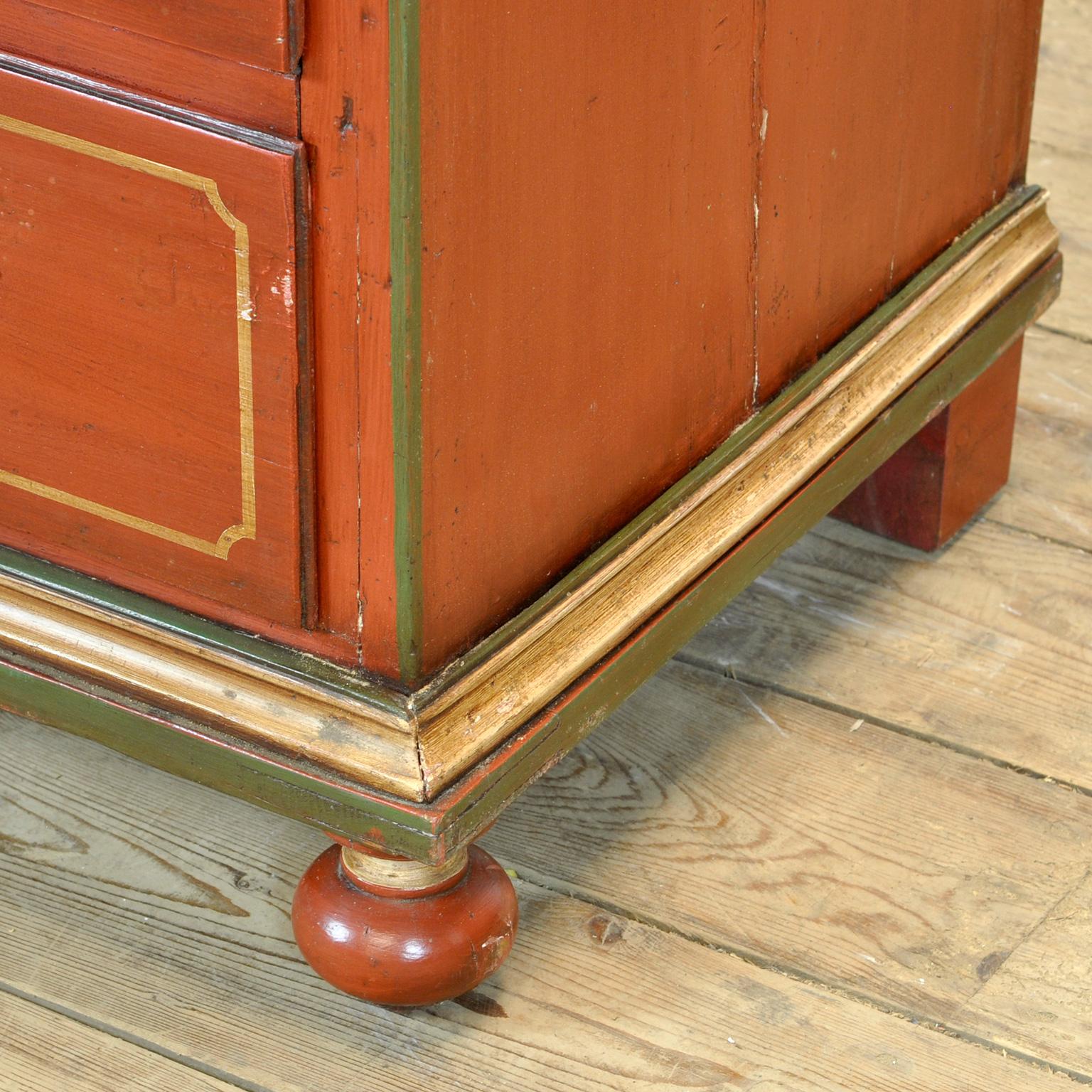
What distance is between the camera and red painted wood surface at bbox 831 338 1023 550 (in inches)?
61.9

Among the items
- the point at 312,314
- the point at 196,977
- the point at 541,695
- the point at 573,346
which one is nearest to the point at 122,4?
the point at 312,314

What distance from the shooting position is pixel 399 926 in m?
1.12

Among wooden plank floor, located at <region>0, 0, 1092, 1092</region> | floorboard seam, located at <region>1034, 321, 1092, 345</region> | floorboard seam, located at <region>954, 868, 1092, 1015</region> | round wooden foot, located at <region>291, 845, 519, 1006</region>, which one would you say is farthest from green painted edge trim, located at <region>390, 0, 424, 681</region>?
floorboard seam, located at <region>1034, 321, 1092, 345</region>

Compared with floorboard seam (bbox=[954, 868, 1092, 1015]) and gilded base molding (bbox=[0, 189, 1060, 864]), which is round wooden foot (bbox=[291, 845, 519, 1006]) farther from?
floorboard seam (bbox=[954, 868, 1092, 1015])

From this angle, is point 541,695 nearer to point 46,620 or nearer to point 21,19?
point 46,620

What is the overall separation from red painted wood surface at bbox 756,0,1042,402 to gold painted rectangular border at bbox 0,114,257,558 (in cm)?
36

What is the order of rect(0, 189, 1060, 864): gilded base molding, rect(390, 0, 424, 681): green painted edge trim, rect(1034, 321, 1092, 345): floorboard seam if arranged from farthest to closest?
rect(1034, 321, 1092, 345): floorboard seam, rect(0, 189, 1060, 864): gilded base molding, rect(390, 0, 424, 681): green painted edge trim

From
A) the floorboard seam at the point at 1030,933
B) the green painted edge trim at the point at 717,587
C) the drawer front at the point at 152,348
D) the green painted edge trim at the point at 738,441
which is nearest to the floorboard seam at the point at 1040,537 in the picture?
the green painted edge trim at the point at 717,587

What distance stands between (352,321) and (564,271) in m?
0.14

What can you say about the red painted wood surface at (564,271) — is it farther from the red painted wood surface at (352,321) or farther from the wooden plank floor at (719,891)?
the wooden plank floor at (719,891)

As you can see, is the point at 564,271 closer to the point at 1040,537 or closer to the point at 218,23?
the point at 218,23

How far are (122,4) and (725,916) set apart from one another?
2.21 ft

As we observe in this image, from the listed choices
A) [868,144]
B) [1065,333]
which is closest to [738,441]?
[868,144]

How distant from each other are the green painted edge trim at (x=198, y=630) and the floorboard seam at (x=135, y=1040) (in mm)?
259
